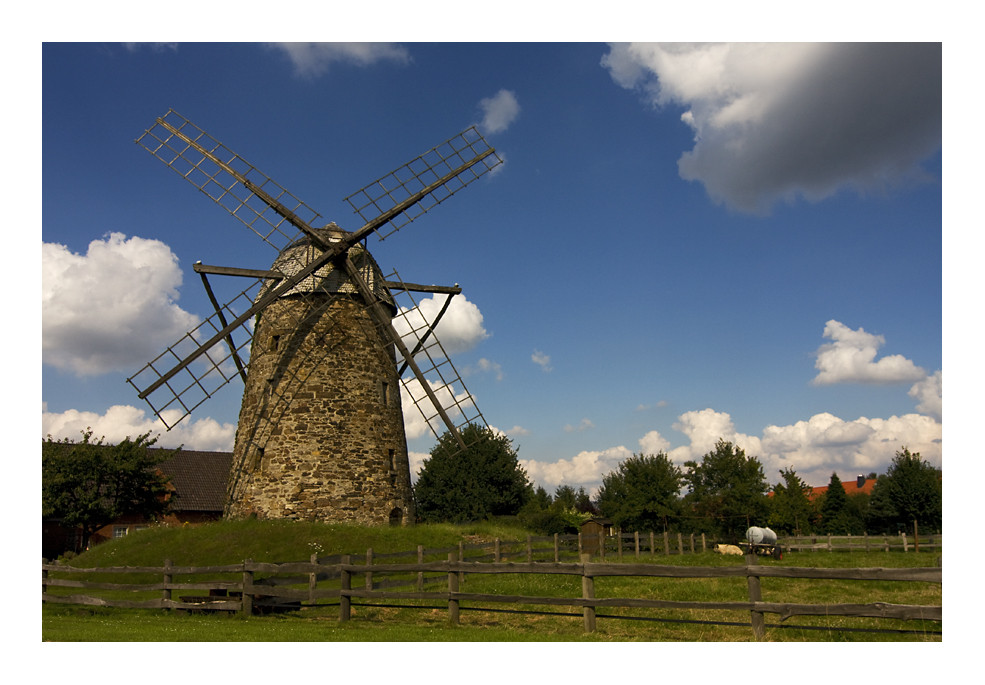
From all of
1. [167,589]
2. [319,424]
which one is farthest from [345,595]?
[319,424]

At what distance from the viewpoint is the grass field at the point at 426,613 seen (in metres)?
9.01

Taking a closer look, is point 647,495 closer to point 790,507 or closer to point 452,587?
point 790,507

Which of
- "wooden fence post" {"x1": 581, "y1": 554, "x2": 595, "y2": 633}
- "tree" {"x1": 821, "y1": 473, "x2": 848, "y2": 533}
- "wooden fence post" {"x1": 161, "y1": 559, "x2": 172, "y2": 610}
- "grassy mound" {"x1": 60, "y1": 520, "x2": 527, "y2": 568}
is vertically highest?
"wooden fence post" {"x1": 581, "y1": 554, "x2": 595, "y2": 633}

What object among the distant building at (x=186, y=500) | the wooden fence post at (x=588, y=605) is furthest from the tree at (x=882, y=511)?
the wooden fence post at (x=588, y=605)

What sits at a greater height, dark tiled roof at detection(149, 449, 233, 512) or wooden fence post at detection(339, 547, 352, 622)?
wooden fence post at detection(339, 547, 352, 622)

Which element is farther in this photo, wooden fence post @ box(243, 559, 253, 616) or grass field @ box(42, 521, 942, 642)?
wooden fence post @ box(243, 559, 253, 616)

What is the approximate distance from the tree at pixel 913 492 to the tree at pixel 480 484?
22498 millimetres

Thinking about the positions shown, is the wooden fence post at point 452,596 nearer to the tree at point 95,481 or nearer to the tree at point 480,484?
the tree at point 95,481

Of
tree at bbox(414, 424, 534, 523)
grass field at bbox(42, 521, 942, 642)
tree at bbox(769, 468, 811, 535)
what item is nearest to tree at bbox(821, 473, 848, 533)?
tree at bbox(769, 468, 811, 535)

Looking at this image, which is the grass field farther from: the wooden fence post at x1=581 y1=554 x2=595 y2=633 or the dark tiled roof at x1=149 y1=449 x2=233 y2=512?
the dark tiled roof at x1=149 y1=449 x2=233 y2=512

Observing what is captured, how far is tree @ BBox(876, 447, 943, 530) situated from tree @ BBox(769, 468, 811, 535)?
6.23 metres

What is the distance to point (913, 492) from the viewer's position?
40.2 metres

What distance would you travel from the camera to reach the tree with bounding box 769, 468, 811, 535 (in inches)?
1714

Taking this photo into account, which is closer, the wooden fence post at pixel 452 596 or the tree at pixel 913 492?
the wooden fence post at pixel 452 596
